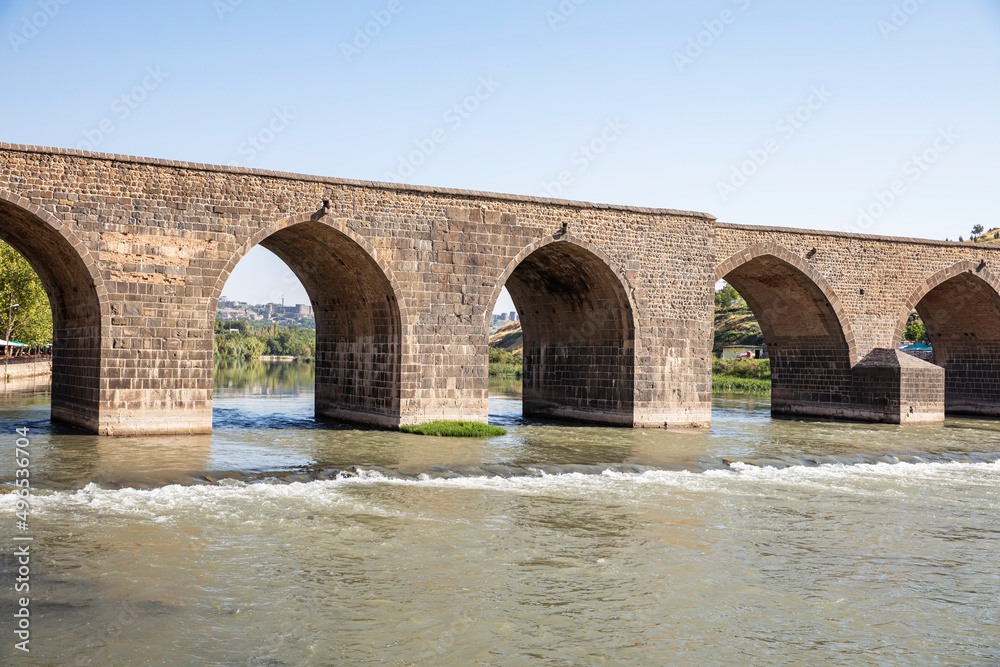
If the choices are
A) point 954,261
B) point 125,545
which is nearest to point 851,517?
point 125,545

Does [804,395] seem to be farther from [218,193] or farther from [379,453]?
[218,193]

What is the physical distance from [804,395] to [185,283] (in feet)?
57.4

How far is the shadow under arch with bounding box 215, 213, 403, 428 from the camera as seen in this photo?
17.8 meters

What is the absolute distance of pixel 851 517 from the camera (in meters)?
11.3

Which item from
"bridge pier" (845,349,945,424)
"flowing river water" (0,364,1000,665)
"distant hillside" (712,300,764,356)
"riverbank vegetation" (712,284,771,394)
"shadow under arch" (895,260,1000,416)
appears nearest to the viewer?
"flowing river water" (0,364,1000,665)

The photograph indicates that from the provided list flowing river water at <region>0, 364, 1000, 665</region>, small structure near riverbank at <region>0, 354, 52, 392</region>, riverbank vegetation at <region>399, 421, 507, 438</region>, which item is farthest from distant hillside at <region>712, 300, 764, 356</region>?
flowing river water at <region>0, 364, 1000, 665</region>

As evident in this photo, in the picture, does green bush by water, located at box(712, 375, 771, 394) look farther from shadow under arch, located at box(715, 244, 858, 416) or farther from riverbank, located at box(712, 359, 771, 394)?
shadow under arch, located at box(715, 244, 858, 416)

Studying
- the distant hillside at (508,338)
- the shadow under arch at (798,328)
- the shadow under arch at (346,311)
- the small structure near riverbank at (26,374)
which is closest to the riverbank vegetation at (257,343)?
the distant hillside at (508,338)

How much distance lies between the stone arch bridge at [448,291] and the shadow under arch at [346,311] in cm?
6

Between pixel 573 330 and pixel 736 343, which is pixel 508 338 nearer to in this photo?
pixel 736 343

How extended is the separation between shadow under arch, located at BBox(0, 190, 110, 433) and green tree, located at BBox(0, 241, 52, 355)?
20.8m

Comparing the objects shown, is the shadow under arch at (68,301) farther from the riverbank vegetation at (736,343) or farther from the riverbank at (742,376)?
the riverbank at (742,376)

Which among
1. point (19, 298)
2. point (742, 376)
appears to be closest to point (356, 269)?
point (19, 298)

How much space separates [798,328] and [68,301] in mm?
18744
